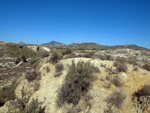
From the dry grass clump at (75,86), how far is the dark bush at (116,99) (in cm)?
139

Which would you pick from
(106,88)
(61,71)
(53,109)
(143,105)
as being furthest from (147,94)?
(61,71)

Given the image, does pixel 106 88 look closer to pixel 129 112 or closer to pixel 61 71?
pixel 129 112

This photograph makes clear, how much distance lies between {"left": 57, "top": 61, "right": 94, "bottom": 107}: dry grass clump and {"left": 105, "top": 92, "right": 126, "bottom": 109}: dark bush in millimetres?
1388

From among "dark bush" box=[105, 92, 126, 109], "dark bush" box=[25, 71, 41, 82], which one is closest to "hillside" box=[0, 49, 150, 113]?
"dark bush" box=[105, 92, 126, 109]

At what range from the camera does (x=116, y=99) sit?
15.7ft

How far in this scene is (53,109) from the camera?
5.04 m

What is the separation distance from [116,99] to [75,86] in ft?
7.73

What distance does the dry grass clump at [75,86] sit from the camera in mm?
5137

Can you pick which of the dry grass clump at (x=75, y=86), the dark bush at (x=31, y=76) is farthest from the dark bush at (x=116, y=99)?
the dark bush at (x=31, y=76)

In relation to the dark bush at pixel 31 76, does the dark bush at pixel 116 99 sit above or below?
below

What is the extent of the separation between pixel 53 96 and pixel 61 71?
8.03 ft

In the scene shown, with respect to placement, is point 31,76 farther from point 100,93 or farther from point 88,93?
point 100,93

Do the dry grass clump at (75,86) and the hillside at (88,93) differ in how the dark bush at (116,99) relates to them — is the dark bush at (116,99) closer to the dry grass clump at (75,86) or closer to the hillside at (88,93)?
the hillside at (88,93)

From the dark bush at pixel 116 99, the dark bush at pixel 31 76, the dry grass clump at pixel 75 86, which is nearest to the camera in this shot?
the dark bush at pixel 116 99
